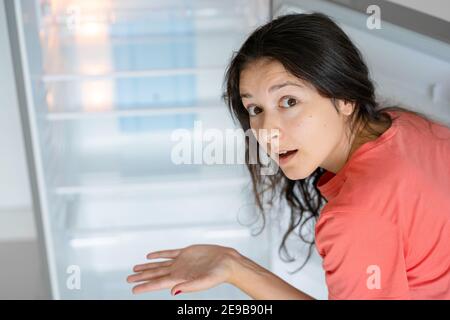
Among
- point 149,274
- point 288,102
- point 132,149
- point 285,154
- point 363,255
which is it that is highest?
point 288,102

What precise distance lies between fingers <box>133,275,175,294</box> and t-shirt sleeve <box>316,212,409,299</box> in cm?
31

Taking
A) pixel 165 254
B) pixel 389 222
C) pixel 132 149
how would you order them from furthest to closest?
pixel 132 149 → pixel 165 254 → pixel 389 222

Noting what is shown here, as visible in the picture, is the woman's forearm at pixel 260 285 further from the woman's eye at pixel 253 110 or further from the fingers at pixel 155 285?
the woman's eye at pixel 253 110

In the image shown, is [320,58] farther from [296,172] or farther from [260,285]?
[260,285]

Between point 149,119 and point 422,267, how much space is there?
143cm

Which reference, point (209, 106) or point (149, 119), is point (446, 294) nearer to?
point (209, 106)

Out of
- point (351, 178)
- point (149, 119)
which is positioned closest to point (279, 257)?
point (149, 119)

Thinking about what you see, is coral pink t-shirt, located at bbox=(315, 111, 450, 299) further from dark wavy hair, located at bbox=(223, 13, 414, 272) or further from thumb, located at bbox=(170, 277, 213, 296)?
thumb, located at bbox=(170, 277, 213, 296)

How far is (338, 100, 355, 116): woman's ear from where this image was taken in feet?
3.78

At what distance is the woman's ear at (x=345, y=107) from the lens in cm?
115

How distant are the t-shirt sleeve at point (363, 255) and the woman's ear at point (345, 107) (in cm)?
25

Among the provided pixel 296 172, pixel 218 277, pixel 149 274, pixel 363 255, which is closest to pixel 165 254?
pixel 149 274

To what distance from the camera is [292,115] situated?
1123mm

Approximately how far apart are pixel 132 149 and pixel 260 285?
1288 mm
